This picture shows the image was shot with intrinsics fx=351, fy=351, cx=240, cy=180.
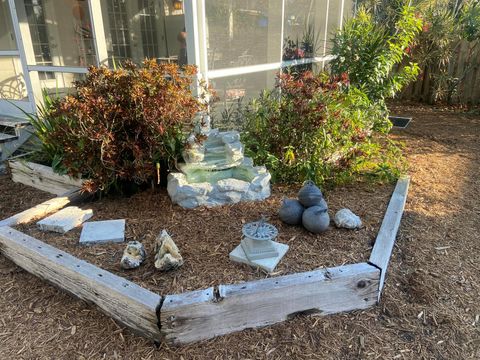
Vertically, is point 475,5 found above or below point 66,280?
above

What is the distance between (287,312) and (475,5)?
7508 mm

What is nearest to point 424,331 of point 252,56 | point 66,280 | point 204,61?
point 66,280

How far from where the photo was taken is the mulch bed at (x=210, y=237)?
2.04 metres

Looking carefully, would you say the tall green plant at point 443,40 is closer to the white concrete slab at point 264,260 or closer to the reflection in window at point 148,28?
the reflection in window at point 148,28

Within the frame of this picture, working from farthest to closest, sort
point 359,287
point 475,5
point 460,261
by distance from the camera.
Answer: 1. point 475,5
2. point 460,261
3. point 359,287

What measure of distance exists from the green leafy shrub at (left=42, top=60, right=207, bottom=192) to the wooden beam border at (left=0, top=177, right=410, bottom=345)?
31.9 inches

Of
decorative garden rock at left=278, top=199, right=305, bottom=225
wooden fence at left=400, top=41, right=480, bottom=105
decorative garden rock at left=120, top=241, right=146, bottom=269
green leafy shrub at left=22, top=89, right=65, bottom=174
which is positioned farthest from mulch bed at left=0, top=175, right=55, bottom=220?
wooden fence at left=400, top=41, right=480, bottom=105

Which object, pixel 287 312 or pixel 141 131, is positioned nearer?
pixel 287 312

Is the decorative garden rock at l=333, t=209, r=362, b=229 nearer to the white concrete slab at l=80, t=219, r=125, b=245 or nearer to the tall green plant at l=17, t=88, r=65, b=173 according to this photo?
the white concrete slab at l=80, t=219, r=125, b=245

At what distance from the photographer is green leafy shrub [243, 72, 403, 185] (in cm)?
313

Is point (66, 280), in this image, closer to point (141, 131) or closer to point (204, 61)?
point (141, 131)

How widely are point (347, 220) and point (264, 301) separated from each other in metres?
0.96

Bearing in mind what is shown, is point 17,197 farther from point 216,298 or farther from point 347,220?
point 347,220

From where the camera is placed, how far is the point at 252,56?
167 inches
